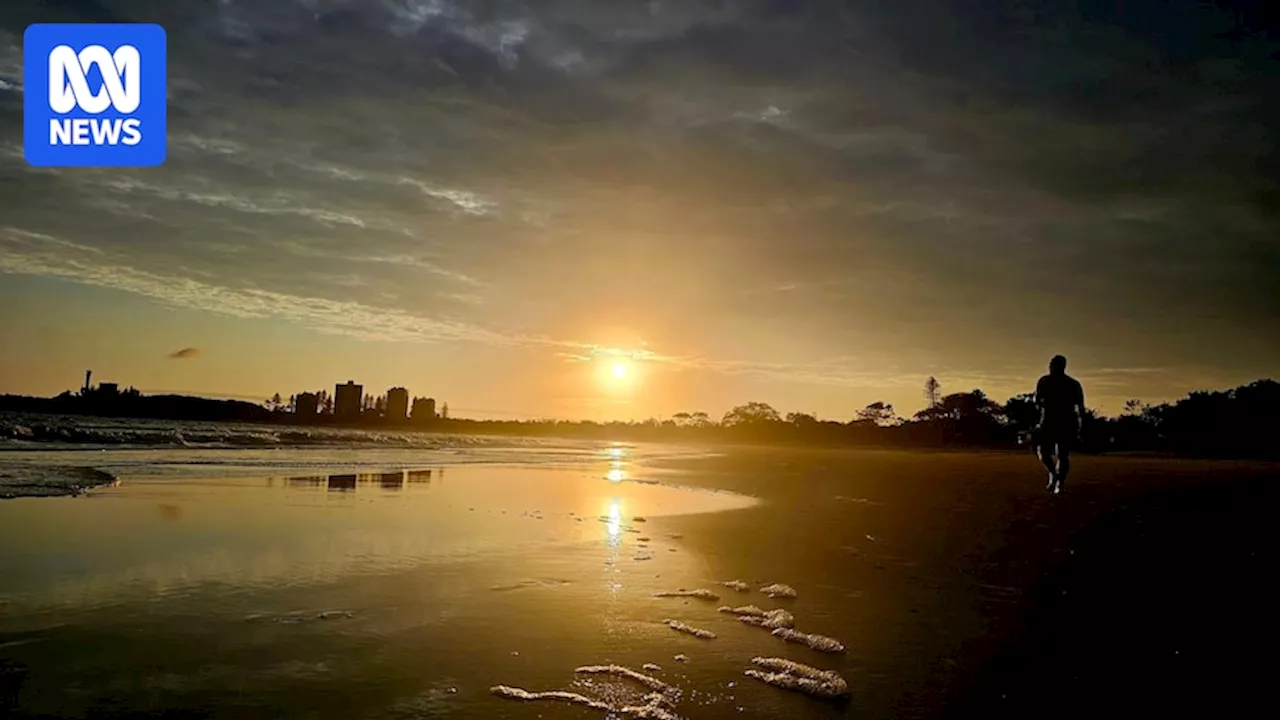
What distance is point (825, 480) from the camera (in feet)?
91.3

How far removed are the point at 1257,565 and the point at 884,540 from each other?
193 inches

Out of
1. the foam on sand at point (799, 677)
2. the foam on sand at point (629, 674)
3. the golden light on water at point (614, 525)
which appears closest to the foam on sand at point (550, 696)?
the foam on sand at point (629, 674)

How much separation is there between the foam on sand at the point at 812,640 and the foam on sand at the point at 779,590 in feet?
4.99

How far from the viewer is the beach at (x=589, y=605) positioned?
5336 millimetres

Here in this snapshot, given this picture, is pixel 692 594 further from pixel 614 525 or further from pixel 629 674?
pixel 614 525

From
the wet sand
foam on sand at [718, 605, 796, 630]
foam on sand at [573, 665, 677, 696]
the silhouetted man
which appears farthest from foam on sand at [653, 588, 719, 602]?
the silhouetted man

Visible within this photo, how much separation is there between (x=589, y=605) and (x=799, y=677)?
8.98ft

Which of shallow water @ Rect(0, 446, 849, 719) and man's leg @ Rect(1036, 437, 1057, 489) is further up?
man's leg @ Rect(1036, 437, 1057, 489)

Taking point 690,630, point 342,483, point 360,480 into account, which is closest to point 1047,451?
point 690,630

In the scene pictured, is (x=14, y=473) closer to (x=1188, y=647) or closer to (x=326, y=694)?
(x=326, y=694)

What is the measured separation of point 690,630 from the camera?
709cm

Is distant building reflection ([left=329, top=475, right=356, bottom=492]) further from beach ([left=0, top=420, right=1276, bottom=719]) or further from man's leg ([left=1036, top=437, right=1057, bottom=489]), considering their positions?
man's leg ([left=1036, top=437, right=1057, bottom=489])

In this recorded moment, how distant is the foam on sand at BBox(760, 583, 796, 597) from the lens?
8.69 metres

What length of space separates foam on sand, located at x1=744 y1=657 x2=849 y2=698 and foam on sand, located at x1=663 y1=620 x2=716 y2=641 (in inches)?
28.6
